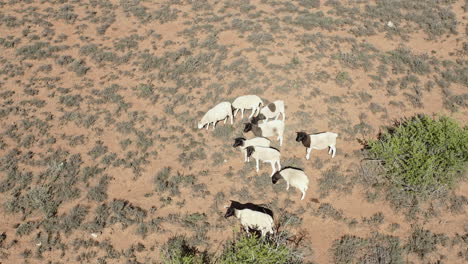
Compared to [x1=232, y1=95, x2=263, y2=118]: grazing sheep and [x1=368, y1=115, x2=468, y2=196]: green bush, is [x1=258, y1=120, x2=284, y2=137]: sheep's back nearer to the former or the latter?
[x1=232, y1=95, x2=263, y2=118]: grazing sheep

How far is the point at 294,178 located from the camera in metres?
13.7

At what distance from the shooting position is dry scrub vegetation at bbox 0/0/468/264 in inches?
503

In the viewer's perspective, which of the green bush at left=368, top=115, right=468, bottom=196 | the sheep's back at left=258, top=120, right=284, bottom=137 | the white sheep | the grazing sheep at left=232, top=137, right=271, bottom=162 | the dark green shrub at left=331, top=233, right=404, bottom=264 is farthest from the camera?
the white sheep

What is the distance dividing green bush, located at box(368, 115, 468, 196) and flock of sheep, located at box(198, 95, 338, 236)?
111 inches

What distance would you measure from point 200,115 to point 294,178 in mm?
7337

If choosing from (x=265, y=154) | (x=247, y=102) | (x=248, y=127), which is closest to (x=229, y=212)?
(x=265, y=154)

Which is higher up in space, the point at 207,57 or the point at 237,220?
the point at 207,57

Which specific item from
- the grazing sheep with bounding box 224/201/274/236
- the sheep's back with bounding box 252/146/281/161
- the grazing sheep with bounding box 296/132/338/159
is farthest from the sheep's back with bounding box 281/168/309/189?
the grazing sheep with bounding box 296/132/338/159

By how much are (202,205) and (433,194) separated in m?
10.4

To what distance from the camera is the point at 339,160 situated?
15648mm

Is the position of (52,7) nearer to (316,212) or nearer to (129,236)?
(129,236)

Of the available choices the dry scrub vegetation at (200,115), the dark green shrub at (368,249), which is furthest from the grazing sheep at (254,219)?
the dark green shrub at (368,249)

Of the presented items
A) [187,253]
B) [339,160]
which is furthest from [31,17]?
[339,160]

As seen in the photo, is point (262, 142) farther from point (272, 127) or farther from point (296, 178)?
point (296, 178)
